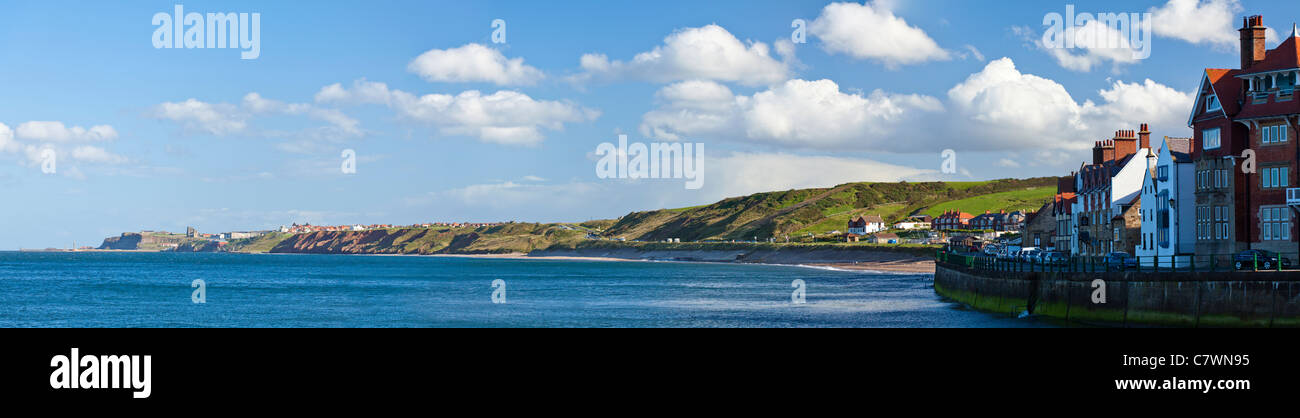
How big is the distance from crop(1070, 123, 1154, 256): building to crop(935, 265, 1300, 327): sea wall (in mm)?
33082

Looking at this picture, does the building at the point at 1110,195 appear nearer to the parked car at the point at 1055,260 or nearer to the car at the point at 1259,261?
the parked car at the point at 1055,260

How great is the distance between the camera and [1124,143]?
9556 cm

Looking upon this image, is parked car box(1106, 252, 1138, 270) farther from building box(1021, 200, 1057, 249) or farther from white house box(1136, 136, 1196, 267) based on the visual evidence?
building box(1021, 200, 1057, 249)

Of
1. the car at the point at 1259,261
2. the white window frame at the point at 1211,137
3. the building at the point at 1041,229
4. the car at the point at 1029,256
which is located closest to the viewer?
the car at the point at 1259,261

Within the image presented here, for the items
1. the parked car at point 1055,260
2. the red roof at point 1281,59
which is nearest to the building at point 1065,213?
the parked car at point 1055,260

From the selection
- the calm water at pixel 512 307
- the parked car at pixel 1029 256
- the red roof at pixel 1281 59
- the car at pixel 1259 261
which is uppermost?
the red roof at pixel 1281 59

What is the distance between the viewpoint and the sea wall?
37594 mm

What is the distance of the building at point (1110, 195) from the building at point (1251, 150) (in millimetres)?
24680

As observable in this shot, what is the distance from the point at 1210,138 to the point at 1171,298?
16.1m

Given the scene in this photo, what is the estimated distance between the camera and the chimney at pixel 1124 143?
9462cm

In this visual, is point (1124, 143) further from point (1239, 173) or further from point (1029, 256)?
point (1239, 173)
